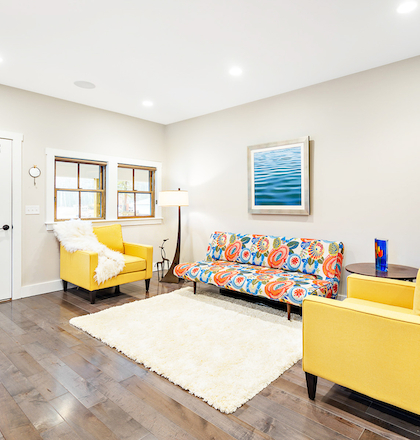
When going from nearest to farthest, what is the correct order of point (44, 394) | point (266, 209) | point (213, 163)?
1. point (44, 394)
2. point (266, 209)
3. point (213, 163)

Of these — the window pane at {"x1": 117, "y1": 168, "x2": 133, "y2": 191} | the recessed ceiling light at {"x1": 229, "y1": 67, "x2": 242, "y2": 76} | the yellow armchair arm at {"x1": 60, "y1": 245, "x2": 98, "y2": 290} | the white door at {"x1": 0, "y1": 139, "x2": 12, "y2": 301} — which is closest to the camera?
the recessed ceiling light at {"x1": 229, "y1": 67, "x2": 242, "y2": 76}

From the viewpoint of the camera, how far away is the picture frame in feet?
12.9

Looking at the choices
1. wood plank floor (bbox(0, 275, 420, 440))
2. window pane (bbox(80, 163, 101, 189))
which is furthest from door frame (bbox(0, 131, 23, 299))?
wood plank floor (bbox(0, 275, 420, 440))

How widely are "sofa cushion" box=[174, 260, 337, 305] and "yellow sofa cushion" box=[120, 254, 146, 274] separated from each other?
0.51 metres

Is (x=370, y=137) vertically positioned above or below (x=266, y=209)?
above

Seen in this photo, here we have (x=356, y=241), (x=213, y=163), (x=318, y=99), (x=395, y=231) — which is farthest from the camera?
(x=213, y=163)

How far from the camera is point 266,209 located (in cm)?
430

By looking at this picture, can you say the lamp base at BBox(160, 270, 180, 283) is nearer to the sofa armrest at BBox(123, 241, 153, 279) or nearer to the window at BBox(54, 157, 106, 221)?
the sofa armrest at BBox(123, 241, 153, 279)

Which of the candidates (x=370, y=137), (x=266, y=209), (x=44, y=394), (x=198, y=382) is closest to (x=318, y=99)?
(x=370, y=137)

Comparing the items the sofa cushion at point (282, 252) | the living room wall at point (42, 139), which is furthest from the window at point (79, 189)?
the sofa cushion at point (282, 252)

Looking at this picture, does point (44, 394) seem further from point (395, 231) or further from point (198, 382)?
point (395, 231)

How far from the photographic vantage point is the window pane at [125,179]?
520 centimetres

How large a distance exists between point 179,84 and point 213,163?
1.48 m

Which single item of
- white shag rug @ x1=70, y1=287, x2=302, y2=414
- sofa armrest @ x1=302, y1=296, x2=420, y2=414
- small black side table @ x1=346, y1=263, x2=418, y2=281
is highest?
small black side table @ x1=346, y1=263, x2=418, y2=281
